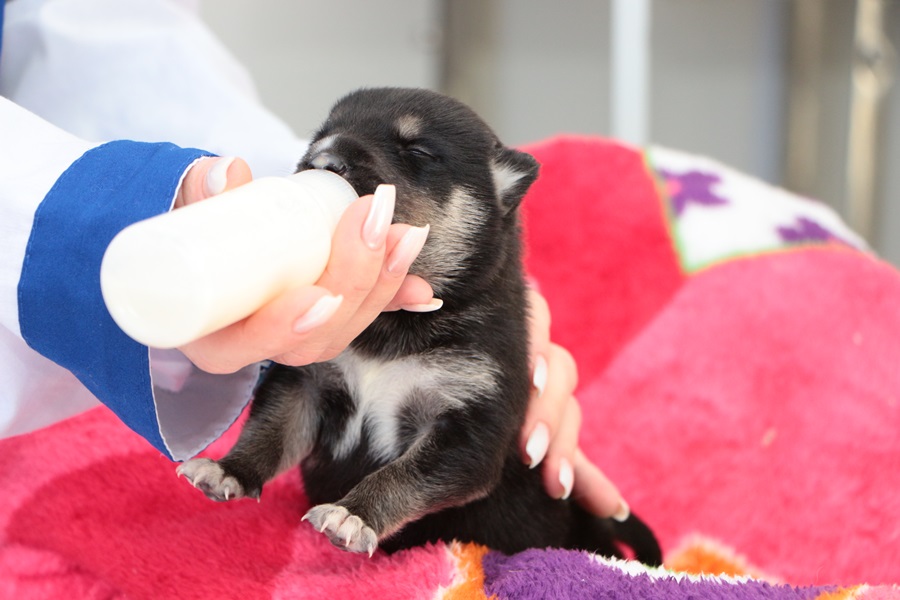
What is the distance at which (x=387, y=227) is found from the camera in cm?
117

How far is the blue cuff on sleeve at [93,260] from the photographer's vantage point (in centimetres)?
125

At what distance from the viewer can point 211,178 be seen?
4.09ft

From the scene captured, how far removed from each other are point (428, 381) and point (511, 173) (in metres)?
0.43

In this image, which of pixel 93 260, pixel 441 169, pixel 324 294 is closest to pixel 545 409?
pixel 441 169

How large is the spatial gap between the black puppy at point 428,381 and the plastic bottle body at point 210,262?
34 centimetres

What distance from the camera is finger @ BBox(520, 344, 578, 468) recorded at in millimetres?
1758

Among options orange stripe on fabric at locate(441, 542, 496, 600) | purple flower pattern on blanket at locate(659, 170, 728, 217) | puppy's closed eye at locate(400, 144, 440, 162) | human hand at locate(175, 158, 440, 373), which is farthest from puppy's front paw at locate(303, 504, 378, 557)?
purple flower pattern on blanket at locate(659, 170, 728, 217)

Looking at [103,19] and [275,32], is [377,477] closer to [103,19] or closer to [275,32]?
[103,19]

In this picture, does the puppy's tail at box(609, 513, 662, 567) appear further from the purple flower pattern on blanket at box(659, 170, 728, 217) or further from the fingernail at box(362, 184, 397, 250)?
the purple flower pattern on blanket at box(659, 170, 728, 217)

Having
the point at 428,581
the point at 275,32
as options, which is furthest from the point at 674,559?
the point at 275,32

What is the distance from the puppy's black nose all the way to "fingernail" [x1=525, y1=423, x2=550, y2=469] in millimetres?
669

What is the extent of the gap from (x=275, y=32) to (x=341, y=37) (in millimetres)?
430

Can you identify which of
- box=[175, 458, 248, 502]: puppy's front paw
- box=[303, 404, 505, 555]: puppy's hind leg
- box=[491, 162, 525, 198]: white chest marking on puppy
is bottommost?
box=[303, 404, 505, 555]: puppy's hind leg

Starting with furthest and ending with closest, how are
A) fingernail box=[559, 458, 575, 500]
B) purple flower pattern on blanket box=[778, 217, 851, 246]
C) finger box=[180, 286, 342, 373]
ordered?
1. purple flower pattern on blanket box=[778, 217, 851, 246]
2. fingernail box=[559, 458, 575, 500]
3. finger box=[180, 286, 342, 373]
